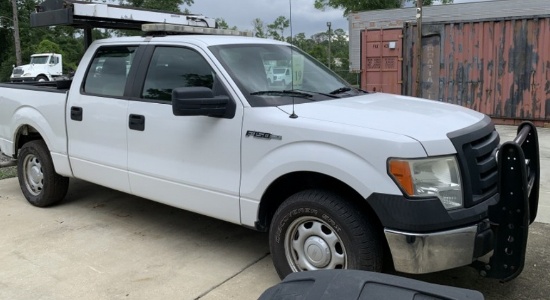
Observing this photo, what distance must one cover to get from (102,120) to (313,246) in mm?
2418

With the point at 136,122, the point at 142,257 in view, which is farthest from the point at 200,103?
the point at 142,257

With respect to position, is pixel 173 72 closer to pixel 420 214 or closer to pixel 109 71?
pixel 109 71

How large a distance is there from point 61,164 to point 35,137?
869 mm

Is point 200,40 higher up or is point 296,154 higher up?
point 200,40

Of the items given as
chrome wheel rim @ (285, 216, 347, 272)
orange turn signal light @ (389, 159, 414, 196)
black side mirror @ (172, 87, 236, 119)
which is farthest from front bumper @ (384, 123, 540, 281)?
black side mirror @ (172, 87, 236, 119)

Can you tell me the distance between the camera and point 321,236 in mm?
3232

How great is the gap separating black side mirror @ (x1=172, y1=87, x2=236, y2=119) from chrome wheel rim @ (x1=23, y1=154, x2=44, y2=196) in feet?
9.26

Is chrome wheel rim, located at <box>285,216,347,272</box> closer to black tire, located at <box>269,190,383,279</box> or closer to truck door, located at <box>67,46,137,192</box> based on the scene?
black tire, located at <box>269,190,383,279</box>

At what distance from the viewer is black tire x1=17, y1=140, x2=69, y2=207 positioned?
5.34 m

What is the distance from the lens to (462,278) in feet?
12.1

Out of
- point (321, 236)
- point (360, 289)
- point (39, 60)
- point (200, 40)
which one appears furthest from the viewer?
point (39, 60)

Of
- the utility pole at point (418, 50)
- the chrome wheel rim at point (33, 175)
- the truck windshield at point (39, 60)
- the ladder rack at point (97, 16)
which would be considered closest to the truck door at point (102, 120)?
the ladder rack at point (97, 16)

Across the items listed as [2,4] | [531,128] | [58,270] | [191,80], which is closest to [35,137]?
[58,270]

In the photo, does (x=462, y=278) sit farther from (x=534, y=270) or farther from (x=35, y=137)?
(x=35, y=137)
